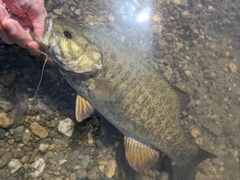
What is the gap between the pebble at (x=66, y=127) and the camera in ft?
12.4

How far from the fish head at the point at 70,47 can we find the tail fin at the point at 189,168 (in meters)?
2.12

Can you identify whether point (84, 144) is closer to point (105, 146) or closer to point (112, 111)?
point (105, 146)

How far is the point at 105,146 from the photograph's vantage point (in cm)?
413

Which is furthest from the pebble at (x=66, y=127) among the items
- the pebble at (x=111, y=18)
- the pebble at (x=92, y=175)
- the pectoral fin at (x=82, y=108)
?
the pebble at (x=111, y=18)

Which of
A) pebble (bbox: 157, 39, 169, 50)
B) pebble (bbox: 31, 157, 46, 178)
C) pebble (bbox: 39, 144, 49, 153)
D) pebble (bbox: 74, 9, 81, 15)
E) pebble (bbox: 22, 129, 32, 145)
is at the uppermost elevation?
pebble (bbox: 74, 9, 81, 15)

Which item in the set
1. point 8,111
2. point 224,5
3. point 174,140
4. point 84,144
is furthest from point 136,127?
point 224,5

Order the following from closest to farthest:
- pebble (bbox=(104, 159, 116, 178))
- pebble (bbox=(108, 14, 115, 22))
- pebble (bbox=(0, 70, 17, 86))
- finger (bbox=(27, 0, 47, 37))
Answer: finger (bbox=(27, 0, 47, 37)), pebble (bbox=(0, 70, 17, 86)), pebble (bbox=(104, 159, 116, 178)), pebble (bbox=(108, 14, 115, 22))

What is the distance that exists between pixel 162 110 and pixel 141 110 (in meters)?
0.33

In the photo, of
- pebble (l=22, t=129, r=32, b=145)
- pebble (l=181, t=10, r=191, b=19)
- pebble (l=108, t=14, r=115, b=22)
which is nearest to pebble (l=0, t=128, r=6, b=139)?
pebble (l=22, t=129, r=32, b=145)

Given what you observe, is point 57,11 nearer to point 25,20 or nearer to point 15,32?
point 25,20

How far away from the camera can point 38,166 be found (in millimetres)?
3553

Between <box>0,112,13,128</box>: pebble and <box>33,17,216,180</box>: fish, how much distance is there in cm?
89

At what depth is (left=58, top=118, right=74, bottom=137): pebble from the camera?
3777mm

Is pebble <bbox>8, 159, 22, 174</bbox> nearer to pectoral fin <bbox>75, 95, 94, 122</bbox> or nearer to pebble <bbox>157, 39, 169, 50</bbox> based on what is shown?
pectoral fin <bbox>75, 95, 94, 122</bbox>
